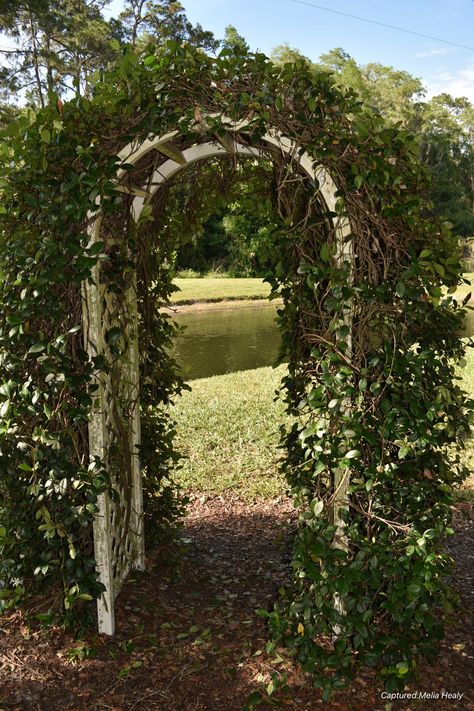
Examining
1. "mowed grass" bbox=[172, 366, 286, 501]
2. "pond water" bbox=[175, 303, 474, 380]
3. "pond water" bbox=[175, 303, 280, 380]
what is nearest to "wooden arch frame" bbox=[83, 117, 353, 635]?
"mowed grass" bbox=[172, 366, 286, 501]

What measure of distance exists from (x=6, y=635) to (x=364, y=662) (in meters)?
1.65

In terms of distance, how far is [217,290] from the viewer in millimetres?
21469

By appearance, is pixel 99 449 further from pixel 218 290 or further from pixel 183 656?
pixel 218 290

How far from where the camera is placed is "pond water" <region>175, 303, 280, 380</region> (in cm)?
1251

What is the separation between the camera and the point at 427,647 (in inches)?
106

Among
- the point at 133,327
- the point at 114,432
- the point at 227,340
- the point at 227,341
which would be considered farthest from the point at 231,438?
the point at 227,340

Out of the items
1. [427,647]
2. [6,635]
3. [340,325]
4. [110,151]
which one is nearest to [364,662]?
[427,647]

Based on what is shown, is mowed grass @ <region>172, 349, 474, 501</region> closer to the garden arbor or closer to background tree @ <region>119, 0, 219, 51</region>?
the garden arbor

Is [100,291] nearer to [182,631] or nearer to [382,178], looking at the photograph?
[382,178]

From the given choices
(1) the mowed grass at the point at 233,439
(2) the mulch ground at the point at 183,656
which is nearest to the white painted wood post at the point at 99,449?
(2) the mulch ground at the point at 183,656

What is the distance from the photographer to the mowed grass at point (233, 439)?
524 centimetres

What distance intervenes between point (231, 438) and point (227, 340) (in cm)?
875

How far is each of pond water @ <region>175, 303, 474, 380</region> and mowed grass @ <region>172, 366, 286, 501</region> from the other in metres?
2.41

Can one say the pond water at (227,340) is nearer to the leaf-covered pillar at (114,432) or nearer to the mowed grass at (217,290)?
the mowed grass at (217,290)
